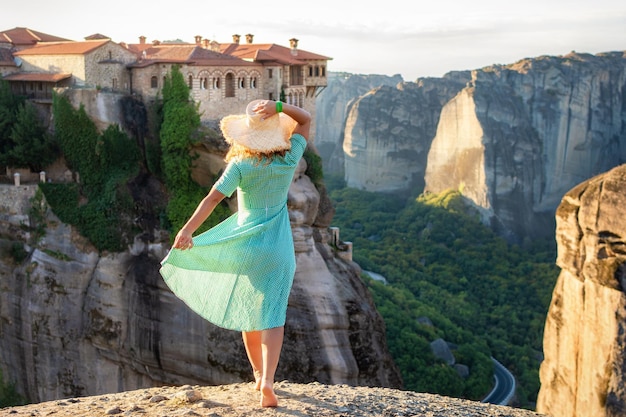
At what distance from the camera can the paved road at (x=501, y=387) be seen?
123 feet

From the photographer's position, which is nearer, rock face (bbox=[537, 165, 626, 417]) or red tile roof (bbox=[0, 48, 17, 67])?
rock face (bbox=[537, 165, 626, 417])

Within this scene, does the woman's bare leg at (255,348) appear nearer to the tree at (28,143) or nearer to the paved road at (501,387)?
the tree at (28,143)

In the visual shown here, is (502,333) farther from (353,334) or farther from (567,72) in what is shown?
(567,72)

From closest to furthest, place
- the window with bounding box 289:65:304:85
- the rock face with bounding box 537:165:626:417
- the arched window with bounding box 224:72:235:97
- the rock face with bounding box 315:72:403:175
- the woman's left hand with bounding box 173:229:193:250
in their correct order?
the woman's left hand with bounding box 173:229:193:250
the rock face with bounding box 537:165:626:417
the arched window with bounding box 224:72:235:97
the window with bounding box 289:65:304:85
the rock face with bounding box 315:72:403:175

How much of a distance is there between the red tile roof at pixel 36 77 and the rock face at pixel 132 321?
3.76 meters

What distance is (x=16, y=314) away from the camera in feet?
97.3

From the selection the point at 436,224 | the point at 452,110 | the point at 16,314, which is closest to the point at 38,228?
the point at 16,314

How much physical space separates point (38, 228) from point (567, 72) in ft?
176

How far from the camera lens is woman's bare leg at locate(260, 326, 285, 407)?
9266 mm

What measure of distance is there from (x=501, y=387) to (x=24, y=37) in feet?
79.7

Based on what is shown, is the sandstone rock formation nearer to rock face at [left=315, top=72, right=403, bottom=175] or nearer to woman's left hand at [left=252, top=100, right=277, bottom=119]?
rock face at [left=315, top=72, right=403, bottom=175]

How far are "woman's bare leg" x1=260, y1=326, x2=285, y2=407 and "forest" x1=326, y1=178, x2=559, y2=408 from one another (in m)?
25.6

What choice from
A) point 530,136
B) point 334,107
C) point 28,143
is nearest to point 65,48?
point 28,143

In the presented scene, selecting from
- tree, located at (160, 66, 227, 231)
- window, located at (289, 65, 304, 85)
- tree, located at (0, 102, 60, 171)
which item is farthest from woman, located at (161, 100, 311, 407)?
window, located at (289, 65, 304, 85)
